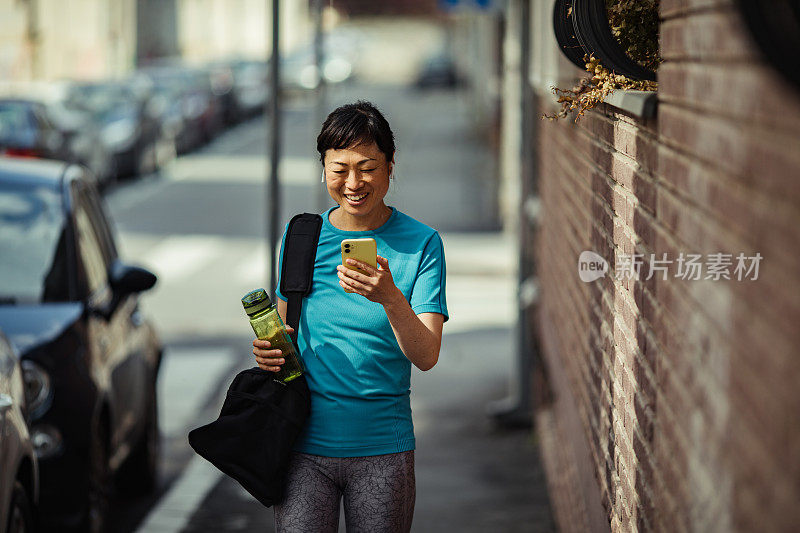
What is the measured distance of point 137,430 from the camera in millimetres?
6773

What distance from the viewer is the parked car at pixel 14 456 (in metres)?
4.23

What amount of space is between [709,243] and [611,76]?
5.02ft

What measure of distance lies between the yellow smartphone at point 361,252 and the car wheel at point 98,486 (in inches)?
111

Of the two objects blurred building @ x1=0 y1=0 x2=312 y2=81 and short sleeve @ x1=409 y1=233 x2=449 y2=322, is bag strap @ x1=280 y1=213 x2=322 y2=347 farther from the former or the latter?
blurred building @ x1=0 y1=0 x2=312 y2=81

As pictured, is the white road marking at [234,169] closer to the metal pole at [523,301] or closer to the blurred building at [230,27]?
the metal pole at [523,301]

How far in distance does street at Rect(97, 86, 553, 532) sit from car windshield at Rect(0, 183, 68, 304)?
1359mm

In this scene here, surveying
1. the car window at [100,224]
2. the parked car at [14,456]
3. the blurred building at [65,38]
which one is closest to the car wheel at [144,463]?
the car window at [100,224]

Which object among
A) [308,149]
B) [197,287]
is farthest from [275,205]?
[308,149]

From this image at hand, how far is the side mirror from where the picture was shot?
6.18m

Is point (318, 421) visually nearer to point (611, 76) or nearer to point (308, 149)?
point (611, 76)

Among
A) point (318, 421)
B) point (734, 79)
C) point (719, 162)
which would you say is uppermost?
point (734, 79)

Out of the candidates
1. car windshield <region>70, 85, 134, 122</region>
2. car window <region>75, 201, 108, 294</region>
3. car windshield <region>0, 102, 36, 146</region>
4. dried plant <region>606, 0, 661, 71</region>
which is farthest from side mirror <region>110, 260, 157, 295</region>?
car windshield <region>70, 85, 134, 122</region>

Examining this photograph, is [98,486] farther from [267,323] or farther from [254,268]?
[254,268]

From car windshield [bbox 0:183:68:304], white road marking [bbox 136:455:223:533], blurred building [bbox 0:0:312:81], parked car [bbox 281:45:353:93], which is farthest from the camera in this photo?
parked car [bbox 281:45:353:93]
